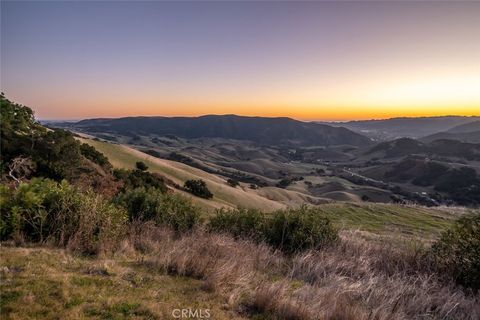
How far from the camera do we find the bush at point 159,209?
449 inches

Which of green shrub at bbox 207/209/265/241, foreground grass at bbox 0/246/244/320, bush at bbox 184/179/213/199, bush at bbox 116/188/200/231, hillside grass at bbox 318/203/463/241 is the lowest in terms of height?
hillside grass at bbox 318/203/463/241

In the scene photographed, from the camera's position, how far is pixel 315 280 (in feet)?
23.0

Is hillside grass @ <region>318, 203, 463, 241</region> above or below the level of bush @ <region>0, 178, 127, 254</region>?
below

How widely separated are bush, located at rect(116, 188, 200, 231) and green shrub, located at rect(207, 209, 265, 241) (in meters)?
0.83

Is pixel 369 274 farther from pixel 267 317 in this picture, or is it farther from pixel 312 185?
pixel 312 185

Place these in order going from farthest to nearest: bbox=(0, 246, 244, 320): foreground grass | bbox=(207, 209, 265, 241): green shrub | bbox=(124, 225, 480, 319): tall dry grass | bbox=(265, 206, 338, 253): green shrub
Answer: bbox=(207, 209, 265, 241): green shrub → bbox=(265, 206, 338, 253): green shrub → bbox=(124, 225, 480, 319): tall dry grass → bbox=(0, 246, 244, 320): foreground grass

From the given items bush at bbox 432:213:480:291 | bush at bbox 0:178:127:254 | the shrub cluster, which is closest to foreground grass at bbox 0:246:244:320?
bush at bbox 0:178:127:254

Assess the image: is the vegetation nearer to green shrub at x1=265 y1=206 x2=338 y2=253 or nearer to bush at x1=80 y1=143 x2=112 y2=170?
green shrub at x1=265 y1=206 x2=338 y2=253

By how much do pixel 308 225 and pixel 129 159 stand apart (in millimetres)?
42214

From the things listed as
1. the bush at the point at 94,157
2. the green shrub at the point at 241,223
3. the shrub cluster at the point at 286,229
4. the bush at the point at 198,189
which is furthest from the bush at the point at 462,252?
the bush at the point at 198,189

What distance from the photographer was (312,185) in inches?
4488

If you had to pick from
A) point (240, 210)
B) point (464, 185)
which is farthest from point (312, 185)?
point (240, 210)

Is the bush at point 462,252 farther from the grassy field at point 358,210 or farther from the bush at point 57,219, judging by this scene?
the grassy field at point 358,210

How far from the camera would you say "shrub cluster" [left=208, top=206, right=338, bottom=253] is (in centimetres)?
1014
